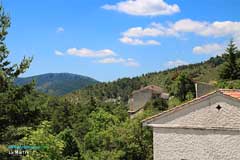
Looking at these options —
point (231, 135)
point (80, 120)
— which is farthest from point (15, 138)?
point (80, 120)

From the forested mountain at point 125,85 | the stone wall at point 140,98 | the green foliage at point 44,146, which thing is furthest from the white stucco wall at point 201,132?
the forested mountain at point 125,85

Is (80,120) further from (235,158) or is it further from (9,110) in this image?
(235,158)

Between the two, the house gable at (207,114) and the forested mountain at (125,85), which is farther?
the forested mountain at (125,85)

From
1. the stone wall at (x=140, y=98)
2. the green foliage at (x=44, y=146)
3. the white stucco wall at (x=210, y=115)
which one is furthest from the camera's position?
the stone wall at (x=140, y=98)

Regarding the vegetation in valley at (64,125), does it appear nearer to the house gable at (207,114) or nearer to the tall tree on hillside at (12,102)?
the tall tree on hillside at (12,102)

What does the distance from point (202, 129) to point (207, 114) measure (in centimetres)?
65

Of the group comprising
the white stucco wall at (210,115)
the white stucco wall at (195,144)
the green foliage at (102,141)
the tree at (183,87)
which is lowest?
the green foliage at (102,141)

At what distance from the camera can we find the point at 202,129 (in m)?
16.6

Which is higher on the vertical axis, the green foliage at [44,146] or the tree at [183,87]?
the tree at [183,87]

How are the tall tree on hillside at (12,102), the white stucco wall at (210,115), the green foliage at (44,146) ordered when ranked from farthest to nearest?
the green foliage at (44,146) < the tall tree on hillside at (12,102) < the white stucco wall at (210,115)

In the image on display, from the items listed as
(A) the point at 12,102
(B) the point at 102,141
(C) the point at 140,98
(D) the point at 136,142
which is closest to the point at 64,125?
(C) the point at 140,98

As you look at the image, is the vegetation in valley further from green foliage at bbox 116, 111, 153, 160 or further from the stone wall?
the stone wall

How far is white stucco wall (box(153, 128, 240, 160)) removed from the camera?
16047mm

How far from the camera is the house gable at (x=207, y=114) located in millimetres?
16047
